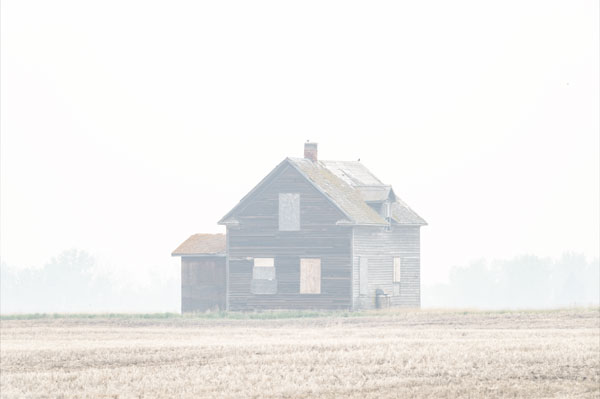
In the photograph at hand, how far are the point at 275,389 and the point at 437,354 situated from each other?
746cm

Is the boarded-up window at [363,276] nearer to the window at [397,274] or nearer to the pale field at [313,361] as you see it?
the window at [397,274]

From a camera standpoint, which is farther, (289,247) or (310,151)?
(310,151)

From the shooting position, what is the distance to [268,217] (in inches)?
2591

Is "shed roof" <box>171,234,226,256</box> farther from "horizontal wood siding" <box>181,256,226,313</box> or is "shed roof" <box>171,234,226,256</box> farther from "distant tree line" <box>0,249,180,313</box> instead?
"distant tree line" <box>0,249,180,313</box>

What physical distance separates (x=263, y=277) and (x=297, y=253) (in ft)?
6.68

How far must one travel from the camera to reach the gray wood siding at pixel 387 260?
65.1 metres

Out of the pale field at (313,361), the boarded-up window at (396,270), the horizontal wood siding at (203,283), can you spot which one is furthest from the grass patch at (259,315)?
the pale field at (313,361)

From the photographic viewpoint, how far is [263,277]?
6588 centimetres

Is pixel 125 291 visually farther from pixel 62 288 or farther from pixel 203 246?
pixel 203 246

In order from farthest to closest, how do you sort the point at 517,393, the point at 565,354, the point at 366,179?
the point at 366,179 < the point at 565,354 < the point at 517,393

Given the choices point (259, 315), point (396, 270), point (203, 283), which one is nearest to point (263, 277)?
point (203, 283)

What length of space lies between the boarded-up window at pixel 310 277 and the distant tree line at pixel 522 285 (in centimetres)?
8639

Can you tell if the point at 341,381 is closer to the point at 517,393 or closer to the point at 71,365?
the point at 517,393

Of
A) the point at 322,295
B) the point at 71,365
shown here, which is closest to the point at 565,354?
the point at 71,365
